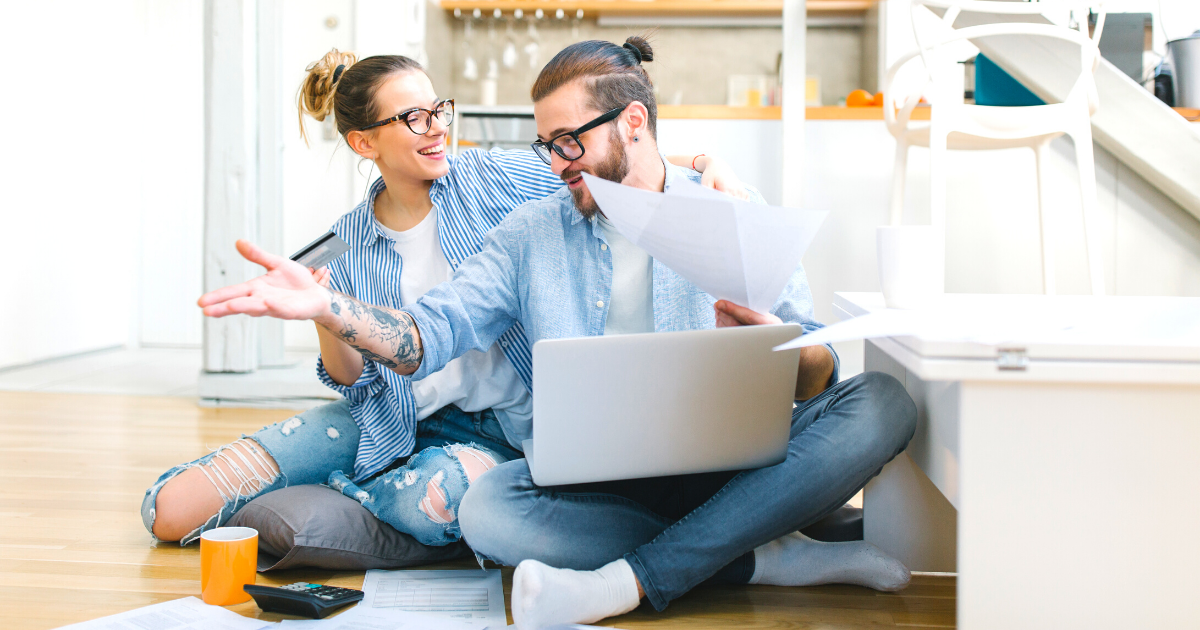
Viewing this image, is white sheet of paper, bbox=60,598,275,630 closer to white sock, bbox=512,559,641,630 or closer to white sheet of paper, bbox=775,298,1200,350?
white sock, bbox=512,559,641,630

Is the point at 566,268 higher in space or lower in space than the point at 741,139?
lower

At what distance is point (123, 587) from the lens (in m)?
1.27

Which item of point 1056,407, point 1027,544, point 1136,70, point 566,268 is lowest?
point 1027,544

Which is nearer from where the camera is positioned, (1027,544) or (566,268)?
(1027,544)

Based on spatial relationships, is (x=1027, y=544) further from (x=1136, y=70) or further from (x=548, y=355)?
(x=1136, y=70)

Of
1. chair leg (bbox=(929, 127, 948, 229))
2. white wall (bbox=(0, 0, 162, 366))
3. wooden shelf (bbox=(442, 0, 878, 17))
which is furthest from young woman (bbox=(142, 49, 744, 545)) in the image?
wooden shelf (bbox=(442, 0, 878, 17))

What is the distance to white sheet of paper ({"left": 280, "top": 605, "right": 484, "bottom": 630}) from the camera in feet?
3.54

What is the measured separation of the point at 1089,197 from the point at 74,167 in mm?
3774

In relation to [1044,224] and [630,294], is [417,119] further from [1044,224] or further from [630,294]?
[1044,224]

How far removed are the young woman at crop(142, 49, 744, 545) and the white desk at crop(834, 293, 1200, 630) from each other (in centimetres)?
62

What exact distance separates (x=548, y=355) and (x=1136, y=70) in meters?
3.33

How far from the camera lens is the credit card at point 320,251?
45.4 inches

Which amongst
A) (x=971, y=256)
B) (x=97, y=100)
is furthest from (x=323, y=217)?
(x=971, y=256)

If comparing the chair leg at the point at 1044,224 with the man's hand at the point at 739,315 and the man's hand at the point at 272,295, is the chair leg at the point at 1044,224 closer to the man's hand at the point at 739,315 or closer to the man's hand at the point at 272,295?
the man's hand at the point at 739,315
